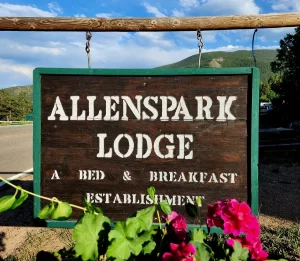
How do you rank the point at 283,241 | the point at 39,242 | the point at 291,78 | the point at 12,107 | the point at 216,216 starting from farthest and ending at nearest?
the point at 12,107
the point at 291,78
the point at 39,242
the point at 283,241
the point at 216,216

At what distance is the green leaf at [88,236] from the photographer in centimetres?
131

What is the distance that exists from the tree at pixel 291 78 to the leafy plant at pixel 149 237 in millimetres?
22554

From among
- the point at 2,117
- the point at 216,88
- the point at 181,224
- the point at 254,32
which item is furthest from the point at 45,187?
the point at 2,117

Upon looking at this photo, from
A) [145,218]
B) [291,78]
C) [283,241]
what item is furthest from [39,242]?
[291,78]

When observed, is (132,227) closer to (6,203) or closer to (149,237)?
(149,237)

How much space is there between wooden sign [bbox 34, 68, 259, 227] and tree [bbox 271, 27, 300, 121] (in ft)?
71.8

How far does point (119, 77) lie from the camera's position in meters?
2.13

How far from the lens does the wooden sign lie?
6.89 feet

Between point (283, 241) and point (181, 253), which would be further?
point (283, 241)

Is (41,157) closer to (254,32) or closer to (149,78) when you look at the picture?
(149,78)

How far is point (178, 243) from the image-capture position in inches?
56.9

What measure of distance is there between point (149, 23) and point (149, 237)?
148 cm

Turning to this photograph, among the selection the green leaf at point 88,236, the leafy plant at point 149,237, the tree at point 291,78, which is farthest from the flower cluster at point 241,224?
the tree at point 291,78

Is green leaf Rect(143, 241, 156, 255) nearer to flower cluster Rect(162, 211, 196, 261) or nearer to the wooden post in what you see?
flower cluster Rect(162, 211, 196, 261)
